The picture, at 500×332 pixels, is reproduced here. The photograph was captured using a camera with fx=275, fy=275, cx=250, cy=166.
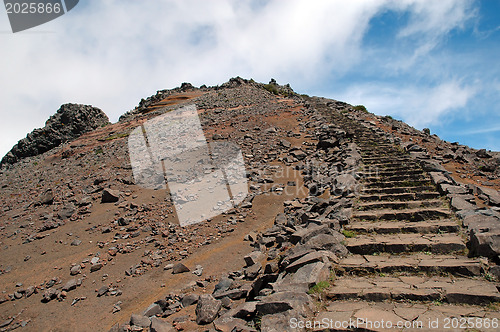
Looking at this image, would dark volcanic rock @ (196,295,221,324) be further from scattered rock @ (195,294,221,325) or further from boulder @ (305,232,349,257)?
boulder @ (305,232,349,257)

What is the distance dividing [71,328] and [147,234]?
344cm

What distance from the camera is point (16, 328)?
605 centimetres

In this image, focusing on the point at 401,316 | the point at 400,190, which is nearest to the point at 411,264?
the point at 401,316

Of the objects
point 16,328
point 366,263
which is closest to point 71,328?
point 16,328

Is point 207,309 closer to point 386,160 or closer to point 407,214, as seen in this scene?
point 407,214

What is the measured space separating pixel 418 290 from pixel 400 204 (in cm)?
354

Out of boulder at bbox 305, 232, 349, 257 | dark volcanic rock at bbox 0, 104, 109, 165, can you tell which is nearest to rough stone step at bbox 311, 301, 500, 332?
boulder at bbox 305, 232, 349, 257

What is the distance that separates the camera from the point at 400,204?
693cm

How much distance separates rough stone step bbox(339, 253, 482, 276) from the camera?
4188 mm

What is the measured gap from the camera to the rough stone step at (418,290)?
3.53 metres

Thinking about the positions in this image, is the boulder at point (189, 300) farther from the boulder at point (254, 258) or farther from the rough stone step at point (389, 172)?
the rough stone step at point (389, 172)

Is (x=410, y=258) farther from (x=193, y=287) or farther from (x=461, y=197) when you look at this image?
(x=193, y=287)

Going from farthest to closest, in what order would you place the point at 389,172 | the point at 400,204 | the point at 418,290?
the point at 389,172, the point at 400,204, the point at 418,290

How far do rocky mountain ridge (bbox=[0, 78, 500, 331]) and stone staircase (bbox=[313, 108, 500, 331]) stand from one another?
0.02 m
